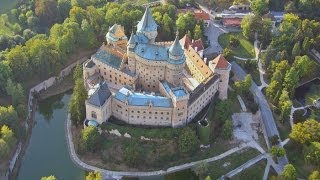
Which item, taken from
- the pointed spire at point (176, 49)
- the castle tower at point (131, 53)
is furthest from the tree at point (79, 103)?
the pointed spire at point (176, 49)

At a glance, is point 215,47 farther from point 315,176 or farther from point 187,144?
point 315,176

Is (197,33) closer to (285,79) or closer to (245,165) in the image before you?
(285,79)

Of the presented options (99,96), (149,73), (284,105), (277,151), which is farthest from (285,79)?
(99,96)

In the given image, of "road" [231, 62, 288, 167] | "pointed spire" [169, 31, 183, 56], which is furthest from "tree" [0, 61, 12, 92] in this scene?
"road" [231, 62, 288, 167]

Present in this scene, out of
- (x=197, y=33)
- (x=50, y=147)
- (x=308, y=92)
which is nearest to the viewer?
(x=50, y=147)

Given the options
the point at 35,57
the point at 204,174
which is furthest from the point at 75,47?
the point at 204,174

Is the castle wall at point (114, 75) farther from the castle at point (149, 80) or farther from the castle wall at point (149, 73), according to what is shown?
the castle wall at point (149, 73)

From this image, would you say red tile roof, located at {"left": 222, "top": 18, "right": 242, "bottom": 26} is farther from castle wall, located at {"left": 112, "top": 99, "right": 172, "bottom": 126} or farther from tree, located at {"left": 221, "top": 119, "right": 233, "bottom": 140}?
castle wall, located at {"left": 112, "top": 99, "right": 172, "bottom": 126}
